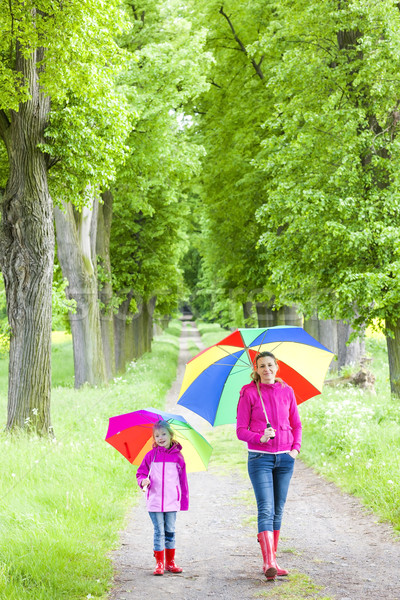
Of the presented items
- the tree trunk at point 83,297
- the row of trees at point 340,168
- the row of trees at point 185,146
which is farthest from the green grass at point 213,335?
the row of trees at point 340,168

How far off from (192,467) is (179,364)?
27.5m

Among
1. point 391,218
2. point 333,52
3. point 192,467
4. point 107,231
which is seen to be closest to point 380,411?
point 391,218

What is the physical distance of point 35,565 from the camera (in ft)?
16.3

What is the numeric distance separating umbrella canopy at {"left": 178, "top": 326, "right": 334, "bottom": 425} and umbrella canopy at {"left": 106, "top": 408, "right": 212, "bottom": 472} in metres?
0.32

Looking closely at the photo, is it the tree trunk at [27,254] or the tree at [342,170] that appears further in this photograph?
the tree at [342,170]

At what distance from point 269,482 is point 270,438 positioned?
39 centimetres

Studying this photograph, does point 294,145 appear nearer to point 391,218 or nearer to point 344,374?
point 391,218

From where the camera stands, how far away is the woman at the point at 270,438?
5.23 m

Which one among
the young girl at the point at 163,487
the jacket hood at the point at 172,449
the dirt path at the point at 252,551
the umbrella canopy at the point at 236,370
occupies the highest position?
the umbrella canopy at the point at 236,370

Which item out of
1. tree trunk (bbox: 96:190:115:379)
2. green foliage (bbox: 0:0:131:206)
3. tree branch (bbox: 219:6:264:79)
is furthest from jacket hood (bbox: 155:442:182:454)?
tree branch (bbox: 219:6:264:79)

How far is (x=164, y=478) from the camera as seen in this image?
532 cm

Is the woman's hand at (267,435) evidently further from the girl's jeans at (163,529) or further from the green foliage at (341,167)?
the green foliage at (341,167)

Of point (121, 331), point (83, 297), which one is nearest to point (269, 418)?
point (83, 297)

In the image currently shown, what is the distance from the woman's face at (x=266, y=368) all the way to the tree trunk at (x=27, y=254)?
209 inches
